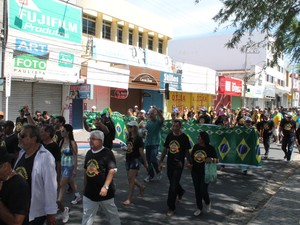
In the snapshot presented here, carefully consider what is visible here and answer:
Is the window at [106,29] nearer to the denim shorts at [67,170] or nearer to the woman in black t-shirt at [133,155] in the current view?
the woman in black t-shirt at [133,155]

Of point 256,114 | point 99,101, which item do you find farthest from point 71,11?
point 256,114

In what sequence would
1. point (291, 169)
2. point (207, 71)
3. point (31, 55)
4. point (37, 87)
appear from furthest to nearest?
point (207, 71) < point (37, 87) < point (31, 55) < point (291, 169)

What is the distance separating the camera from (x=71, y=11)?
64.4ft

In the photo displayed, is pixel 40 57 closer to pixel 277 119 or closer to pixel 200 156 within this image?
pixel 277 119

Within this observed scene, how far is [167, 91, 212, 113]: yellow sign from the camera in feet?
105

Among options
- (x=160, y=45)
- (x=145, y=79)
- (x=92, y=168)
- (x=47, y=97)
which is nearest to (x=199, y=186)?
(x=92, y=168)

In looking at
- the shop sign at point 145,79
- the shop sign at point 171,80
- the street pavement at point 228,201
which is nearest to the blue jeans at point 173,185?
the street pavement at point 228,201

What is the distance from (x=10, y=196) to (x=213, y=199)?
5.45m

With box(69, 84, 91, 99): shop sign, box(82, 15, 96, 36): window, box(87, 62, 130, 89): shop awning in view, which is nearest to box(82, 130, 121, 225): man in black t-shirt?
box(69, 84, 91, 99): shop sign

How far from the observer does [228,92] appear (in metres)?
40.5

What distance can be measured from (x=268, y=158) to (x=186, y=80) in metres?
19.6

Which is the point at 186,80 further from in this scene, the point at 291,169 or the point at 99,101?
the point at 291,169

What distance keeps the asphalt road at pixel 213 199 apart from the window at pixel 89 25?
14129mm

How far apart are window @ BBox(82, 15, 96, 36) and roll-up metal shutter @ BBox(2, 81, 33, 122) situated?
6.28 metres
